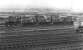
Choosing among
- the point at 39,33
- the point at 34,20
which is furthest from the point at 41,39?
the point at 34,20

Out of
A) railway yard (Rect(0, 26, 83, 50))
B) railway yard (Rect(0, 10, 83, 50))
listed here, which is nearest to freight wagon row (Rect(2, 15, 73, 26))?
railway yard (Rect(0, 10, 83, 50))

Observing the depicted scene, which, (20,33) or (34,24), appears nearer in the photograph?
(20,33)

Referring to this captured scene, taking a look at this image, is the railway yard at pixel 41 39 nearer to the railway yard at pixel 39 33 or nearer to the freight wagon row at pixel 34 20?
the railway yard at pixel 39 33

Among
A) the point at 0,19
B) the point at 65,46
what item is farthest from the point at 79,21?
the point at 0,19

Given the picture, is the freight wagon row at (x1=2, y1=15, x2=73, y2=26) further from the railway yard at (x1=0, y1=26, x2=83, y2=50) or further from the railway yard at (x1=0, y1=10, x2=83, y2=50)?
the railway yard at (x1=0, y1=26, x2=83, y2=50)

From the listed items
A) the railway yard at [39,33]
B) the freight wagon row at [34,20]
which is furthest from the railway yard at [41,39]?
the freight wagon row at [34,20]

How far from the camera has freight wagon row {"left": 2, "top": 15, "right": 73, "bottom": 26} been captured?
3.45m

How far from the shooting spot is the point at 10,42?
2432mm

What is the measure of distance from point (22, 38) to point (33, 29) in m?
0.64

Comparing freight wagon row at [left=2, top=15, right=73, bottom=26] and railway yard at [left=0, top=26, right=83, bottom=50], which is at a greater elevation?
freight wagon row at [left=2, top=15, right=73, bottom=26]

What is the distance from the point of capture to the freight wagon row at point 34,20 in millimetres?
3449

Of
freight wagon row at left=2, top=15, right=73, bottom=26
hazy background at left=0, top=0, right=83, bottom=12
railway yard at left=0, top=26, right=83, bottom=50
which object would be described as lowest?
railway yard at left=0, top=26, right=83, bottom=50

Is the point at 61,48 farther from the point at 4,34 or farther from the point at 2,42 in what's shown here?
the point at 4,34

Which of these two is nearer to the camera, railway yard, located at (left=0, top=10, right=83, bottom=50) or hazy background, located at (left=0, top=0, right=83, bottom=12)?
railway yard, located at (left=0, top=10, right=83, bottom=50)
